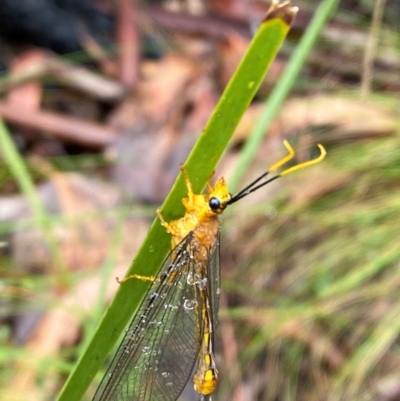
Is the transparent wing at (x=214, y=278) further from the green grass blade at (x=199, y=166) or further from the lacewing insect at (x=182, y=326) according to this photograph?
the green grass blade at (x=199, y=166)

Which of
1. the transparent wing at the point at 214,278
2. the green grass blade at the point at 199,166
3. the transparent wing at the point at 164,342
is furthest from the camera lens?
the transparent wing at the point at 214,278

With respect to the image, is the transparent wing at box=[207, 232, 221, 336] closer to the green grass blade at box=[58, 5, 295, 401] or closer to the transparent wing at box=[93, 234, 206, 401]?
the transparent wing at box=[93, 234, 206, 401]

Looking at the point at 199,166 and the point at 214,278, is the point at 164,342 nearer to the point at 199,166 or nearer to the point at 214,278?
the point at 214,278

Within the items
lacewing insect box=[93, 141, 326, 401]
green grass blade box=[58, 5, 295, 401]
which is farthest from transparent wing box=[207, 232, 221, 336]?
green grass blade box=[58, 5, 295, 401]

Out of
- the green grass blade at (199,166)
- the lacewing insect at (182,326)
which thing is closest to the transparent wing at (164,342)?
the lacewing insect at (182,326)

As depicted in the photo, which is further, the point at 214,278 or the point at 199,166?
the point at 214,278

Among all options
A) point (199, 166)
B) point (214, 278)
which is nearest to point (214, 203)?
point (214, 278)

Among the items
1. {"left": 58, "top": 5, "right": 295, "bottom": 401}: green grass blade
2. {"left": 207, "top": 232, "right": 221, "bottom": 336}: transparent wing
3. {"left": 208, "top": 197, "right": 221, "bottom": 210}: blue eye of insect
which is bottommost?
{"left": 58, "top": 5, "right": 295, "bottom": 401}: green grass blade

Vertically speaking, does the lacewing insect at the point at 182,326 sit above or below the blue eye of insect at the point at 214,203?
below
